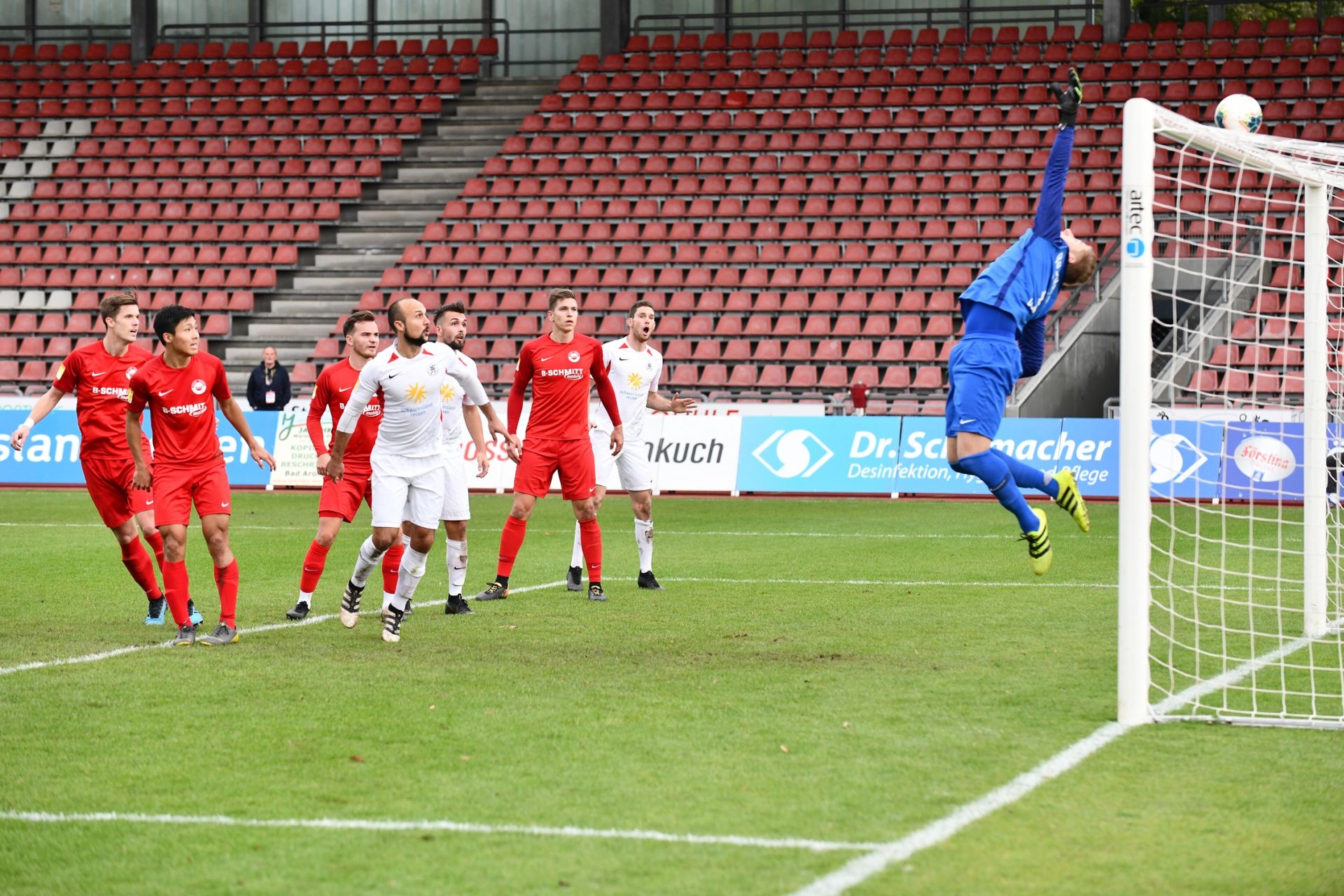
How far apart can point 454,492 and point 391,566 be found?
648 millimetres

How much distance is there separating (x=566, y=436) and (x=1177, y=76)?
21433 mm

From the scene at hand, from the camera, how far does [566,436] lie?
11273 mm

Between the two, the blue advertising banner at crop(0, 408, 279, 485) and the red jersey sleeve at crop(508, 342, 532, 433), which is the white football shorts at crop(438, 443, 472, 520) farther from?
the blue advertising banner at crop(0, 408, 279, 485)

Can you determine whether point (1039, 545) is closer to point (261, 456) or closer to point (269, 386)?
point (261, 456)

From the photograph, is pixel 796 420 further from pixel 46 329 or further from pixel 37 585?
pixel 46 329

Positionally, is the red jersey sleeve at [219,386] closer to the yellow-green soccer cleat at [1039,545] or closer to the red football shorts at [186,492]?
the red football shorts at [186,492]

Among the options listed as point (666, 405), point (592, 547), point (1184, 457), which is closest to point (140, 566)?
point (592, 547)

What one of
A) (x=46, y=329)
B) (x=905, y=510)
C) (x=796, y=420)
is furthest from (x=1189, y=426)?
(x=46, y=329)

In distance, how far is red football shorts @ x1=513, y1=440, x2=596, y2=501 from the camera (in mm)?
11195

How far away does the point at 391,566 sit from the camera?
10.3m

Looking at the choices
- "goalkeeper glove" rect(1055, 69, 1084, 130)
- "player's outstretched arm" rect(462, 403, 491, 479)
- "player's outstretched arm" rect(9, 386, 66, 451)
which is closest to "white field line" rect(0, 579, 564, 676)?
"player's outstretched arm" rect(462, 403, 491, 479)

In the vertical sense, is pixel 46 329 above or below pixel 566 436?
above

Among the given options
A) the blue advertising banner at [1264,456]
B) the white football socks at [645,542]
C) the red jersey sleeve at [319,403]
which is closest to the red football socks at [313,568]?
the red jersey sleeve at [319,403]

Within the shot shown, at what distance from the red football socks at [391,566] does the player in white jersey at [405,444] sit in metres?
0.80
